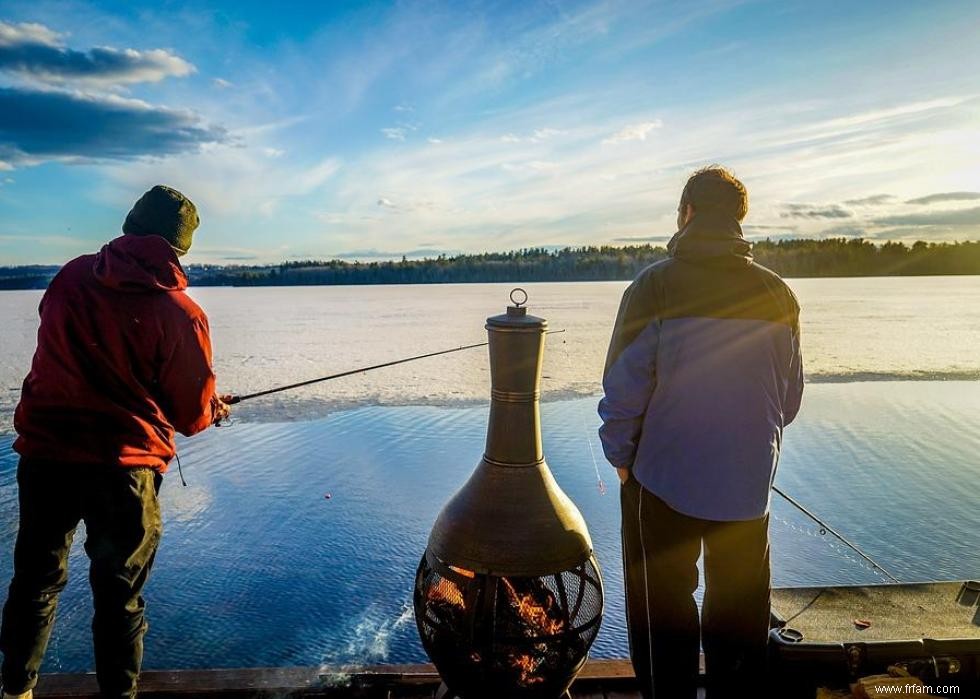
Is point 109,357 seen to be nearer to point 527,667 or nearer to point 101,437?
point 101,437

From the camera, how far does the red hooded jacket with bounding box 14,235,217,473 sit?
88.4 inches

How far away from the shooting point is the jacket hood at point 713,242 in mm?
2154

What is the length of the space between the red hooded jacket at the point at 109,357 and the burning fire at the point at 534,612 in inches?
55.0

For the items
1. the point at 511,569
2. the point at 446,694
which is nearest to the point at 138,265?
the point at 511,569

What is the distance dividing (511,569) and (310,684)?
1057 millimetres

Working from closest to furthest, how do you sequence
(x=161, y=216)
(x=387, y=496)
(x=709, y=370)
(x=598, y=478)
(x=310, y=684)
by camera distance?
(x=709, y=370) < (x=161, y=216) < (x=310, y=684) < (x=387, y=496) < (x=598, y=478)

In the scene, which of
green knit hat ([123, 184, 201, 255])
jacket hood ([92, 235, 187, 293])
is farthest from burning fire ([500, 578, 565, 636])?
green knit hat ([123, 184, 201, 255])

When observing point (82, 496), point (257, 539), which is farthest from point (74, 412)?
point (257, 539)

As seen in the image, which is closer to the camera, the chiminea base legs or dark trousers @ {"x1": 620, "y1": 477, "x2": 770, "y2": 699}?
dark trousers @ {"x1": 620, "y1": 477, "x2": 770, "y2": 699}

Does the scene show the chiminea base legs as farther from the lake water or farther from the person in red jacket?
the person in red jacket

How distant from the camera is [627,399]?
2203mm

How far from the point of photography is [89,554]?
7.40 feet

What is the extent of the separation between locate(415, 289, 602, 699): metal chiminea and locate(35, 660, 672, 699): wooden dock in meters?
0.23

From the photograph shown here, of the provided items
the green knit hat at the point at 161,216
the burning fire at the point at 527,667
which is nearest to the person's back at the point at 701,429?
the burning fire at the point at 527,667
